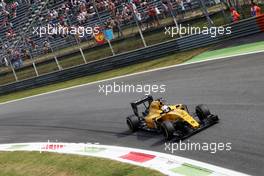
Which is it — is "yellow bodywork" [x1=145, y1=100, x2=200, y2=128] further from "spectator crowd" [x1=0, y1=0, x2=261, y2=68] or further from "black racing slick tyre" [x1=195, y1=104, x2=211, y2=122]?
"spectator crowd" [x1=0, y1=0, x2=261, y2=68]

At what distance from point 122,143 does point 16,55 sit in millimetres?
21853

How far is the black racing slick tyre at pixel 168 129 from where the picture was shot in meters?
11.5

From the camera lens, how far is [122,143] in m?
12.8

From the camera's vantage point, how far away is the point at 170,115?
1202 centimetres

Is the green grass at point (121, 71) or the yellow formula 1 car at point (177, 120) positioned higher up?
the yellow formula 1 car at point (177, 120)
